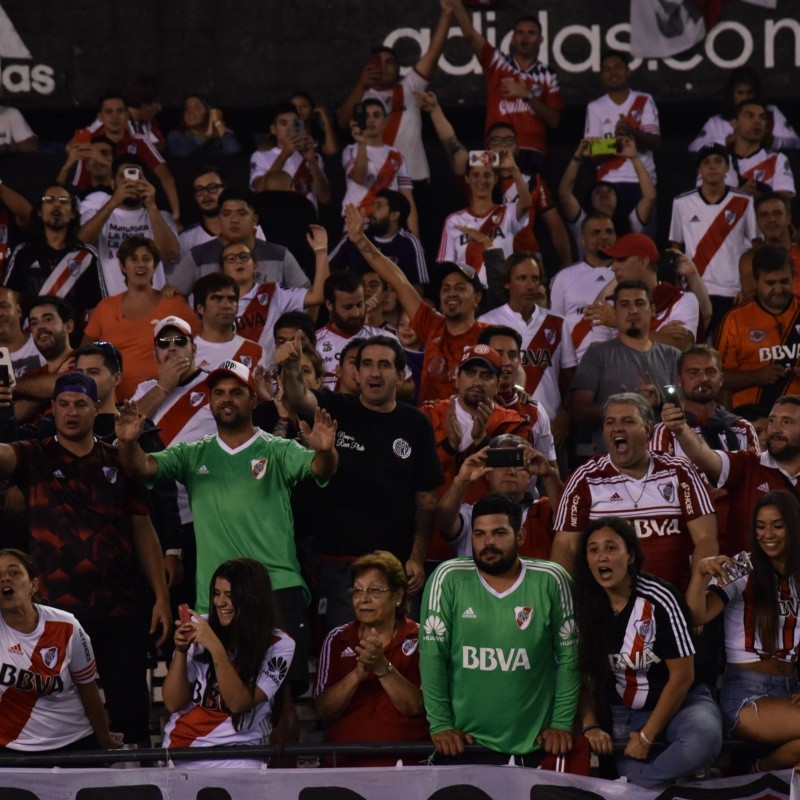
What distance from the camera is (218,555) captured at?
8.34 meters

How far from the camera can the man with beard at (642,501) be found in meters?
8.45

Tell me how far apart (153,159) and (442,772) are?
7682mm

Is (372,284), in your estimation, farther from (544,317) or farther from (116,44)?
(116,44)

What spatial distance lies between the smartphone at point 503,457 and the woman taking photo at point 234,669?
4.81 ft

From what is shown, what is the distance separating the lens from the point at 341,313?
1063 cm

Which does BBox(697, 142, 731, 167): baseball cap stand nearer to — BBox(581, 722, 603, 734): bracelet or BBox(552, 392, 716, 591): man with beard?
BBox(552, 392, 716, 591): man with beard

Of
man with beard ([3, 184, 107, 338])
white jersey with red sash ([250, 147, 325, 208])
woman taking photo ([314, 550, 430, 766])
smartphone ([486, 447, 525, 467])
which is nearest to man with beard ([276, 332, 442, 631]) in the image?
smartphone ([486, 447, 525, 467])

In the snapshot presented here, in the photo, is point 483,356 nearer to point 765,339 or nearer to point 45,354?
point 765,339

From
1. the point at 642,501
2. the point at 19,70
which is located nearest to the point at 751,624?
the point at 642,501

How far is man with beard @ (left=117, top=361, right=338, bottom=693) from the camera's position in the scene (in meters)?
8.27

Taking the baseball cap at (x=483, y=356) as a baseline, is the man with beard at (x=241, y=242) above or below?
above

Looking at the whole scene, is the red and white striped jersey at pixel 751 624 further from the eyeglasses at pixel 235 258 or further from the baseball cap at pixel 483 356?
the eyeglasses at pixel 235 258

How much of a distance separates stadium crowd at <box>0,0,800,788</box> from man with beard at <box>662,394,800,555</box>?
18 mm

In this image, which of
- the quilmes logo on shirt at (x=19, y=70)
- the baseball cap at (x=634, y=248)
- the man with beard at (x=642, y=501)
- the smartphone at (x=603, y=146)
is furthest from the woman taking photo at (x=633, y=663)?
the quilmes logo on shirt at (x=19, y=70)
